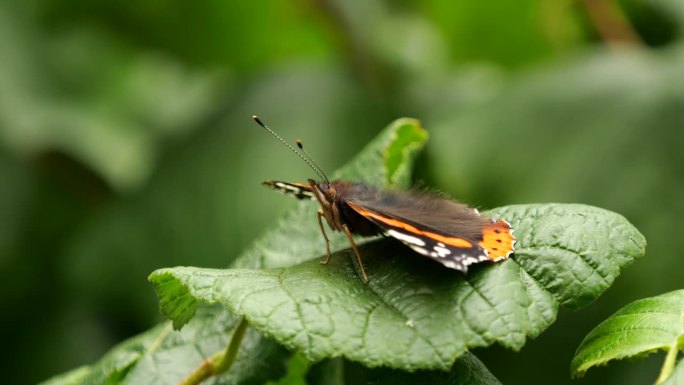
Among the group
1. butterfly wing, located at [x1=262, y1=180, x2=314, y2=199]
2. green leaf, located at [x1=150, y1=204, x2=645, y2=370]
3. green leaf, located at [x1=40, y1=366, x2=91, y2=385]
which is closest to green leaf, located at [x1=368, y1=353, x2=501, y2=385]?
green leaf, located at [x1=150, y1=204, x2=645, y2=370]

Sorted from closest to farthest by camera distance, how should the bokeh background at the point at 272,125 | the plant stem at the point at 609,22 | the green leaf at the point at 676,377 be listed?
the green leaf at the point at 676,377, the bokeh background at the point at 272,125, the plant stem at the point at 609,22

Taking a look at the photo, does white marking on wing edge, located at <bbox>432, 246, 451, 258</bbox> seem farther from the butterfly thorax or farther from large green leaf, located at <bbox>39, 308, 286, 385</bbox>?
large green leaf, located at <bbox>39, 308, 286, 385</bbox>

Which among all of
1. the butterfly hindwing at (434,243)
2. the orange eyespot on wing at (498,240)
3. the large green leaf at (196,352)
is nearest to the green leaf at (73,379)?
the large green leaf at (196,352)

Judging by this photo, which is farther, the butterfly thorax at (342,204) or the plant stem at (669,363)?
the butterfly thorax at (342,204)

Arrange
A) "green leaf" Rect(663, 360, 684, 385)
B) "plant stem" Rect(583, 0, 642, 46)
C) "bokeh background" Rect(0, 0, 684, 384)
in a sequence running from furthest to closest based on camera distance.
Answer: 1. "plant stem" Rect(583, 0, 642, 46)
2. "bokeh background" Rect(0, 0, 684, 384)
3. "green leaf" Rect(663, 360, 684, 385)

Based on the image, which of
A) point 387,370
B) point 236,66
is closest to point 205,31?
point 236,66

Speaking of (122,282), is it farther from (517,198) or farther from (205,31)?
(517,198)

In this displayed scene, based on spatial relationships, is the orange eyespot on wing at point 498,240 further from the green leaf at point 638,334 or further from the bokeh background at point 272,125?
the bokeh background at point 272,125
